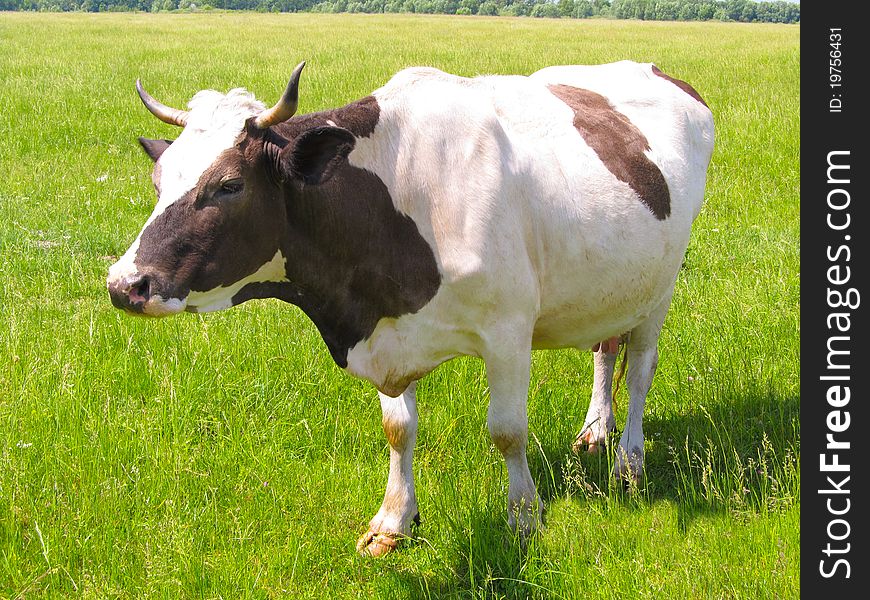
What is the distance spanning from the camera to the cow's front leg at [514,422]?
3996 millimetres

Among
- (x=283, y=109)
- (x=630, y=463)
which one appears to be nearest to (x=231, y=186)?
(x=283, y=109)

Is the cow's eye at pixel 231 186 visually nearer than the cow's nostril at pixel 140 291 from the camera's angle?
No

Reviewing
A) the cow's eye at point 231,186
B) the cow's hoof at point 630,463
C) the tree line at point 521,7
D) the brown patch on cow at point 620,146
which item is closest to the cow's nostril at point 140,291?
the cow's eye at point 231,186

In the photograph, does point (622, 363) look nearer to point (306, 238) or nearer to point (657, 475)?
point (657, 475)

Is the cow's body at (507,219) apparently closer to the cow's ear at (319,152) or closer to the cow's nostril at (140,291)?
the cow's ear at (319,152)

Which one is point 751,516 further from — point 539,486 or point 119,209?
point 119,209

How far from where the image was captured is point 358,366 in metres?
3.94

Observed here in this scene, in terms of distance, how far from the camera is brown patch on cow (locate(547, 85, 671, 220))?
14.6 ft

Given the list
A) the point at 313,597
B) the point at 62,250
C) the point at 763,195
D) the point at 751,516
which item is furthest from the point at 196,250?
the point at 763,195

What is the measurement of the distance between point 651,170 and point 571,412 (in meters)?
1.60

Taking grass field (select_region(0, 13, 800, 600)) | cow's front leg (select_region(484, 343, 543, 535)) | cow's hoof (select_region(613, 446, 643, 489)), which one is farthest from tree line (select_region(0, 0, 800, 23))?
cow's front leg (select_region(484, 343, 543, 535))

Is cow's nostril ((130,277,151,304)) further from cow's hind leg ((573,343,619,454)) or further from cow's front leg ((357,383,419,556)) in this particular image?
cow's hind leg ((573,343,619,454))

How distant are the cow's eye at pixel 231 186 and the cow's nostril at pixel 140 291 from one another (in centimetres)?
43

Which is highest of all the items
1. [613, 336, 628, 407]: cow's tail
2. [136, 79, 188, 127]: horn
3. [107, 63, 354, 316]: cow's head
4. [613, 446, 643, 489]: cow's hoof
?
[136, 79, 188, 127]: horn
